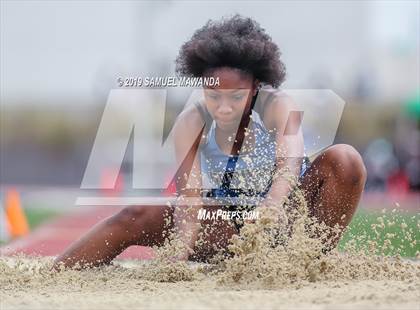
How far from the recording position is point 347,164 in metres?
4.24

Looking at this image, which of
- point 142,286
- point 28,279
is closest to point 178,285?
point 142,286

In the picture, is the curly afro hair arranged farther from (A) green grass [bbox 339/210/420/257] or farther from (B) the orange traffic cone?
(B) the orange traffic cone

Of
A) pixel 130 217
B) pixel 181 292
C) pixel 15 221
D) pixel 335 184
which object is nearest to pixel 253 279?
pixel 181 292

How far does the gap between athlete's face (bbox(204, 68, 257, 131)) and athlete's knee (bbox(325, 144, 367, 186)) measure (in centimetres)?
54

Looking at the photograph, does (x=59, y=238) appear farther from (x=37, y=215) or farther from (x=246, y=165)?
(x=246, y=165)

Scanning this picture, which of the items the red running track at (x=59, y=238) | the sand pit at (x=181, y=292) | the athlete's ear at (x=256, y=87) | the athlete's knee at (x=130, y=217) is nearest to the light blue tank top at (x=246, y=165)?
the athlete's ear at (x=256, y=87)

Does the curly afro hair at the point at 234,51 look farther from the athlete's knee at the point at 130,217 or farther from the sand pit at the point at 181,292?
the sand pit at the point at 181,292

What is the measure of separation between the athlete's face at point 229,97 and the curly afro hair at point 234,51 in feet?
0.19

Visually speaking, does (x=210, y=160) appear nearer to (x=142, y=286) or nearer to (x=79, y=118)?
(x=142, y=286)

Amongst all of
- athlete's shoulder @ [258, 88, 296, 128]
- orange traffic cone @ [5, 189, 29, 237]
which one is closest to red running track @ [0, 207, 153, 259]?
orange traffic cone @ [5, 189, 29, 237]

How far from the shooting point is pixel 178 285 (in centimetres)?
394

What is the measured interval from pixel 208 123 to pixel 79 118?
12.4 metres

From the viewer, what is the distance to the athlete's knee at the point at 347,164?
4242 millimetres

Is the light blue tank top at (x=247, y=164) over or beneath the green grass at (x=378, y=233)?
over
